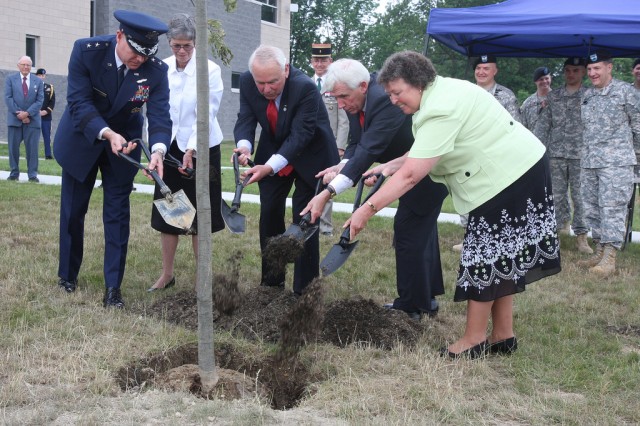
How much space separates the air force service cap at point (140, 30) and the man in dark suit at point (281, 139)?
616mm

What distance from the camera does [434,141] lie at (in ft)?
12.4

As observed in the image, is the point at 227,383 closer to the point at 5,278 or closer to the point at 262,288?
the point at 262,288

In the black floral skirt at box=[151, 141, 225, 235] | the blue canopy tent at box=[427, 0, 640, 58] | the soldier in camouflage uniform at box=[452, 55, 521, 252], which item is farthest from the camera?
the soldier in camouflage uniform at box=[452, 55, 521, 252]

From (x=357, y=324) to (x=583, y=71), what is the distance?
5.04m

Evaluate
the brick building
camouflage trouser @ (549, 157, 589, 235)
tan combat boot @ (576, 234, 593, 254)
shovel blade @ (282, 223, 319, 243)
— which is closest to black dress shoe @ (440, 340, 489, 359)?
shovel blade @ (282, 223, 319, 243)

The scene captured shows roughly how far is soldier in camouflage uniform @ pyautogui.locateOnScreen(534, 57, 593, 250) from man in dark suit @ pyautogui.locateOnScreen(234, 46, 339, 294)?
3.88 meters

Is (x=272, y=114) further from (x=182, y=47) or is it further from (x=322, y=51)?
(x=322, y=51)

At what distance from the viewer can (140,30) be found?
4578 mm

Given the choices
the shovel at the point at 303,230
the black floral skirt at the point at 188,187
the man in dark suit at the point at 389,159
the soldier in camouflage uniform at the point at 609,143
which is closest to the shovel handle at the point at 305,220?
the shovel at the point at 303,230

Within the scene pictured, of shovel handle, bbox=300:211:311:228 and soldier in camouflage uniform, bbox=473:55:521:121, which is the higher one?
soldier in camouflage uniform, bbox=473:55:521:121

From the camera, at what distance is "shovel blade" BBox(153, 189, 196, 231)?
4450 mm

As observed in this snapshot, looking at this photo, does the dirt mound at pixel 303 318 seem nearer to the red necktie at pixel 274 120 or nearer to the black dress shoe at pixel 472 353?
the black dress shoe at pixel 472 353

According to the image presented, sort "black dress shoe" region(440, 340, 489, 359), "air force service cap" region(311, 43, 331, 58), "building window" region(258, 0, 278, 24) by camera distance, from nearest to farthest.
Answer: "black dress shoe" region(440, 340, 489, 359)
"air force service cap" region(311, 43, 331, 58)
"building window" region(258, 0, 278, 24)

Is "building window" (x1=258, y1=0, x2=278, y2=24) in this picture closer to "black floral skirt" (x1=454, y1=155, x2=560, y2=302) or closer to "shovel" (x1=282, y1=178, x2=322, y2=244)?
"shovel" (x1=282, y1=178, x2=322, y2=244)
